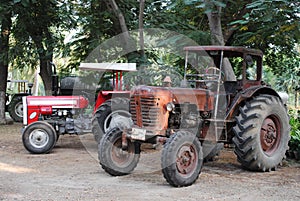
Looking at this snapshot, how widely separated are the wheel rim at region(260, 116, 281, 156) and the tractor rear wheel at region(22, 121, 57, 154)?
483 cm

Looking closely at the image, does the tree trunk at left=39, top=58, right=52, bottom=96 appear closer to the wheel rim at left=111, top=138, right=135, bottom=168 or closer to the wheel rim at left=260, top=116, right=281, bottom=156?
the wheel rim at left=111, top=138, right=135, bottom=168

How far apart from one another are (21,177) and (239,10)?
20.7 ft

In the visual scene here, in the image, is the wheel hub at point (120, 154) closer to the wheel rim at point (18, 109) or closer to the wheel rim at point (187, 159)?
the wheel rim at point (187, 159)

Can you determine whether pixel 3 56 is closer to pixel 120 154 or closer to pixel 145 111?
pixel 120 154

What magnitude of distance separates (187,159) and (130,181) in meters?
1.00

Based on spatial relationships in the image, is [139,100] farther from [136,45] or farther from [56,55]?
[56,55]

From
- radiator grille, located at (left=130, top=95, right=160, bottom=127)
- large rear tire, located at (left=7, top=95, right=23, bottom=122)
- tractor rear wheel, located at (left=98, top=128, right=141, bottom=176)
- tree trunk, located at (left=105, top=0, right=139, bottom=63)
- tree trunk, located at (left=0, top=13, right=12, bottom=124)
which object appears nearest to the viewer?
radiator grille, located at (left=130, top=95, right=160, bottom=127)

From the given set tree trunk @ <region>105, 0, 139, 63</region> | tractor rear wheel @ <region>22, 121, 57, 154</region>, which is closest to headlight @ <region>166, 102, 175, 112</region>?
tractor rear wheel @ <region>22, 121, 57, 154</region>

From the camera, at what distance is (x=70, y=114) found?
443 inches

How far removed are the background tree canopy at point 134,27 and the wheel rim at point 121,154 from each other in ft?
9.77

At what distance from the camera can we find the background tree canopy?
866 cm

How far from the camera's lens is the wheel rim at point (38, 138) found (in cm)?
1012

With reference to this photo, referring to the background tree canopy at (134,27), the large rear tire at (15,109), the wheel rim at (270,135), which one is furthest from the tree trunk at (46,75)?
the wheel rim at (270,135)

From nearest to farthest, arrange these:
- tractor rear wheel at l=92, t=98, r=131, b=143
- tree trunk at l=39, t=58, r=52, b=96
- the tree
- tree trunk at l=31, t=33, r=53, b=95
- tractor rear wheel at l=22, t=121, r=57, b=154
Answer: tractor rear wheel at l=22, t=121, r=57, b=154
tractor rear wheel at l=92, t=98, r=131, b=143
tree trunk at l=31, t=33, r=53, b=95
the tree
tree trunk at l=39, t=58, r=52, b=96
